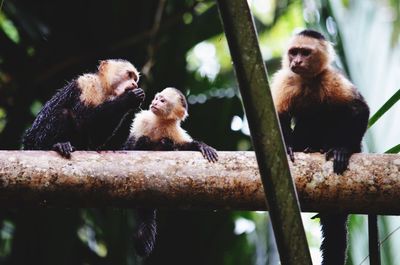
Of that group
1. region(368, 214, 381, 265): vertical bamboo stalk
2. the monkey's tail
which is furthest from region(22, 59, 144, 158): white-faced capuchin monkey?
region(368, 214, 381, 265): vertical bamboo stalk

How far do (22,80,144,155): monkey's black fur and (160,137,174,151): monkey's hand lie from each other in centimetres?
41

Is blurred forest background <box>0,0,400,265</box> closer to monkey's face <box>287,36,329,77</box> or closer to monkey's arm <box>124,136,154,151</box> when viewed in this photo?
monkey's face <box>287,36,329,77</box>

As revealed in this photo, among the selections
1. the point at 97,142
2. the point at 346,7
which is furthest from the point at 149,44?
the point at 346,7

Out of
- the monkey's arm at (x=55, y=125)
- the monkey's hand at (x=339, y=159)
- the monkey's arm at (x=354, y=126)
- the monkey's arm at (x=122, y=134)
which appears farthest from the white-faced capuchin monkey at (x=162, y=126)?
the monkey's hand at (x=339, y=159)

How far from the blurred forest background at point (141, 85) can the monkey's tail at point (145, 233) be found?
0.43 metres

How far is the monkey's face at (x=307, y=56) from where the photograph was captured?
404cm

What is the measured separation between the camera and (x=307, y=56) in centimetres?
407

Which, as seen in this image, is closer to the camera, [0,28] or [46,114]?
[46,114]

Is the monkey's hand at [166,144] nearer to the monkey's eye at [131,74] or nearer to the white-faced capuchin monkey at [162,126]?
the white-faced capuchin monkey at [162,126]

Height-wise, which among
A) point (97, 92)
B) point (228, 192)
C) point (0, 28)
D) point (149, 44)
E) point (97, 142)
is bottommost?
point (228, 192)

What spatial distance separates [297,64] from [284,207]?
2895mm

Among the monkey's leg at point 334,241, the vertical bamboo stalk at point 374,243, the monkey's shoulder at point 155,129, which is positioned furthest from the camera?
the monkey's shoulder at point 155,129

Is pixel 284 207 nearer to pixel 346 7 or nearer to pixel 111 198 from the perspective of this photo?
pixel 111 198

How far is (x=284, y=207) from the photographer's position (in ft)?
4.05
